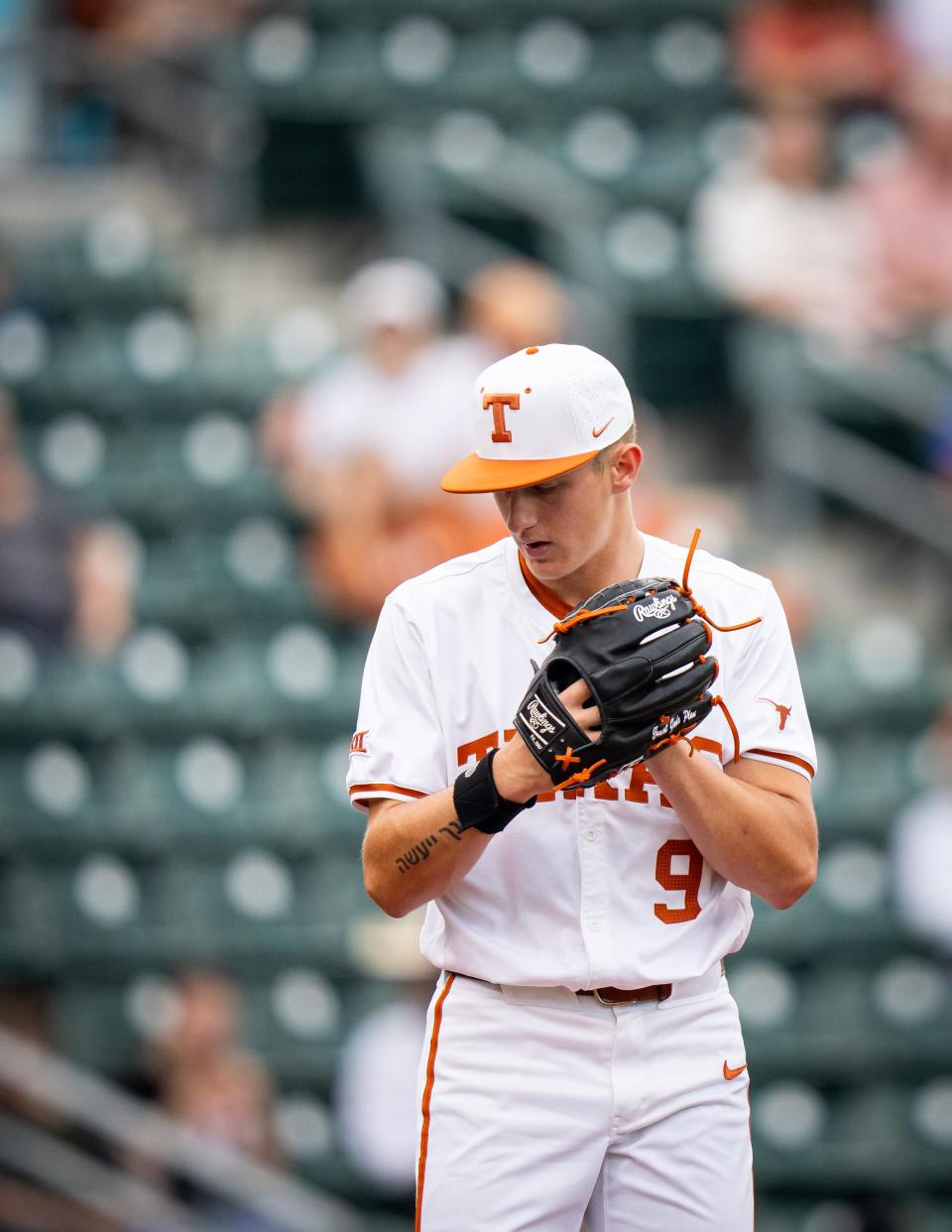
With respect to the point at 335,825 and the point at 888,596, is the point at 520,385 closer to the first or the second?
the point at 335,825

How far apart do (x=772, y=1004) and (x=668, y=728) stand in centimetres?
406

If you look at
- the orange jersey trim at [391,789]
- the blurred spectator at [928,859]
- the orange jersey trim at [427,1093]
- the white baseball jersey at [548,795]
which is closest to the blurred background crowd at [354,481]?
the blurred spectator at [928,859]

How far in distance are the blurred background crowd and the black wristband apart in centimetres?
355

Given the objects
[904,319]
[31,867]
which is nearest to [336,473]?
[31,867]

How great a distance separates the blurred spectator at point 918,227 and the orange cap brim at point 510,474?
15.3 feet

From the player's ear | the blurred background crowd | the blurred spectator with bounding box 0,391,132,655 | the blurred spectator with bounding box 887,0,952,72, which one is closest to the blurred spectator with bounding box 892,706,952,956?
the blurred background crowd

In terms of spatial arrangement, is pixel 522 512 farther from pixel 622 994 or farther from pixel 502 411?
pixel 622 994

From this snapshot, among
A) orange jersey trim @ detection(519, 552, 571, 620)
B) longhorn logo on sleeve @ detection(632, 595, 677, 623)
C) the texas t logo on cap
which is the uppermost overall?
the texas t logo on cap

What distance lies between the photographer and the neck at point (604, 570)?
253cm

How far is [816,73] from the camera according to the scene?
7.42 meters

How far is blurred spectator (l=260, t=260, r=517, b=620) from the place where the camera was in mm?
6129

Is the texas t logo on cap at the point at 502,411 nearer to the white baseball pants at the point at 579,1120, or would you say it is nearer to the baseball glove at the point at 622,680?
the baseball glove at the point at 622,680

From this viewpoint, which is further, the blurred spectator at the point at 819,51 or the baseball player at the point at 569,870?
the blurred spectator at the point at 819,51

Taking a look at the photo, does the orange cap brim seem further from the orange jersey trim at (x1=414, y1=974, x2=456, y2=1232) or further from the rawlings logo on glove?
the orange jersey trim at (x1=414, y1=974, x2=456, y2=1232)
